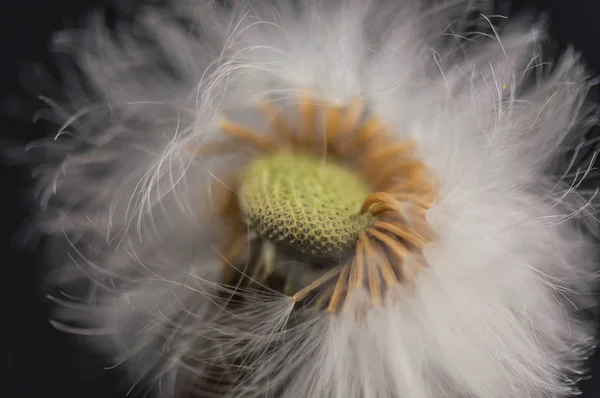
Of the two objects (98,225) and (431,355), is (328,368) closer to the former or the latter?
(431,355)

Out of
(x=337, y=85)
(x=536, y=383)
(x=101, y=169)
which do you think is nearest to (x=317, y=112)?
(x=337, y=85)

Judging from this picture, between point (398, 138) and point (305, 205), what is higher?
point (398, 138)

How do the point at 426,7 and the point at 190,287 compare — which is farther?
the point at 426,7

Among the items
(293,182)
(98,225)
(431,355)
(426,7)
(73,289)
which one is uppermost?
(426,7)
